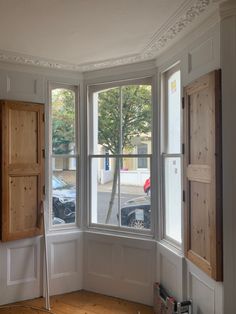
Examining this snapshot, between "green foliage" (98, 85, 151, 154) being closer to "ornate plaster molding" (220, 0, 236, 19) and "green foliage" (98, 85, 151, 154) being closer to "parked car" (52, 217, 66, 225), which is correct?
"parked car" (52, 217, 66, 225)

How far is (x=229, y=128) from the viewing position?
86.4 inches

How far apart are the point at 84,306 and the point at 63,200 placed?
48.9 inches

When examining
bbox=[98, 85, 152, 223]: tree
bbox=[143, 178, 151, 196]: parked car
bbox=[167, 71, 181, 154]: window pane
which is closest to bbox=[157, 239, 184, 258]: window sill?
bbox=[143, 178, 151, 196]: parked car

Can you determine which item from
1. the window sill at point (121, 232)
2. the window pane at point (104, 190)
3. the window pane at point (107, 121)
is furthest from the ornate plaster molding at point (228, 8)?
the window sill at point (121, 232)

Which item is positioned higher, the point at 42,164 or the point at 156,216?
the point at 42,164

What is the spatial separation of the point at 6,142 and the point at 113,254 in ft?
5.85

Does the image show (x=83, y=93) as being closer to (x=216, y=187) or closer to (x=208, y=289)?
(x=216, y=187)

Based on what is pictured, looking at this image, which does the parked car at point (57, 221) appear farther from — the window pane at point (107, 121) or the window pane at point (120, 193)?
the window pane at point (107, 121)

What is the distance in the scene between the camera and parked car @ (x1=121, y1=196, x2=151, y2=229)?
3586 mm

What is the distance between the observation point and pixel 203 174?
96.2 inches

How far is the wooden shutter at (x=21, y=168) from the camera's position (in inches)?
134

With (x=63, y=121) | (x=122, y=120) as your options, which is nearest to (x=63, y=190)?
(x=63, y=121)

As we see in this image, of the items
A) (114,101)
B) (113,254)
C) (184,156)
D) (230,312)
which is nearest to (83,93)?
(114,101)

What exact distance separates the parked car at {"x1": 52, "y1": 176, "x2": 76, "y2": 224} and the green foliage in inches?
28.2
